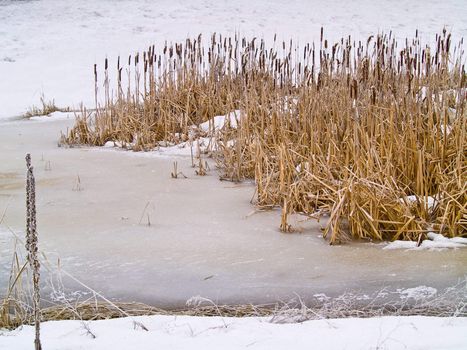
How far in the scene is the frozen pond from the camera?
200 cm

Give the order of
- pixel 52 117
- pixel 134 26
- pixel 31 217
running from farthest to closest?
pixel 134 26 < pixel 52 117 < pixel 31 217

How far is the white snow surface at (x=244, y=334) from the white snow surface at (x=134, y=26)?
680 centimetres

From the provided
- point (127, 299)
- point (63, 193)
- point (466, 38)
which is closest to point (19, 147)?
point (63, 193)

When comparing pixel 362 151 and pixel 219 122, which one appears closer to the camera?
pixel 362 151

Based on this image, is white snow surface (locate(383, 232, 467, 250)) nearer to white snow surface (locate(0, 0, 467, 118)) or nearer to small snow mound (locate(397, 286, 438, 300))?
small snow mound (locate(397, 286, 438, 300))

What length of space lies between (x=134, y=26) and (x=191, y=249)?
11.3 meters

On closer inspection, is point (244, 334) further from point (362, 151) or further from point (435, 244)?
point (362, 151)

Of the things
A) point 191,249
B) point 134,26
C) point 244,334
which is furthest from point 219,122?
point 134,26

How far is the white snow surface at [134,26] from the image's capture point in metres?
9.66

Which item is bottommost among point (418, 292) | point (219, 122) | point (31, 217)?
point (219, 122)

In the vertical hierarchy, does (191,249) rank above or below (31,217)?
below

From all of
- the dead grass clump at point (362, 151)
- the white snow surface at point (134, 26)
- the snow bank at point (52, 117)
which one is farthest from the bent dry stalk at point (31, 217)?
the white snow surface at point (134, 26)

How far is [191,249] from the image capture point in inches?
92.8

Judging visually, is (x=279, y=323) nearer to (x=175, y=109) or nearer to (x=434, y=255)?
(x=434, y=255)
